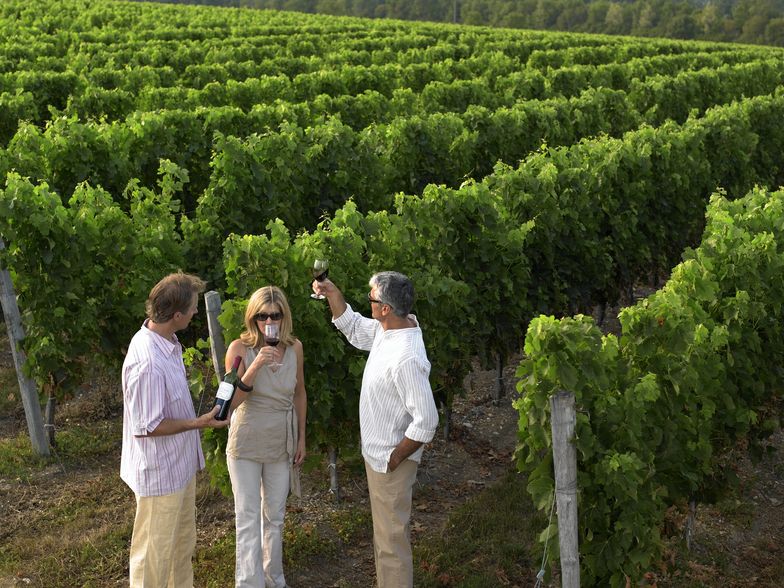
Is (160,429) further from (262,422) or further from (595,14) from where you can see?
(595,14)

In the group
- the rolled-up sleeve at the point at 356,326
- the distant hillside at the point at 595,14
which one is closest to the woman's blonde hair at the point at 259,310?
the rolled-up sleeve at the point at 356,326

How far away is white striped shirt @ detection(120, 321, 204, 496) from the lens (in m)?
4.48

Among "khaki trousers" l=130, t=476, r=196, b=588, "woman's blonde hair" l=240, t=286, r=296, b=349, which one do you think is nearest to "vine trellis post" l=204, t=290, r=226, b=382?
"woman's blonde hair" l=240, t=286, r=296, b=349

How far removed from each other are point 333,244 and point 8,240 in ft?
8.37

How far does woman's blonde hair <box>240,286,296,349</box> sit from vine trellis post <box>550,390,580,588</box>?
55.0 inches

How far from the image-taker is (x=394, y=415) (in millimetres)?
4742

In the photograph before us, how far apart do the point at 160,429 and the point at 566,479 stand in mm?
1957

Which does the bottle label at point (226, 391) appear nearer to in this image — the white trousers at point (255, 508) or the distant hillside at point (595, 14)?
the white trousers at point (255, 508)

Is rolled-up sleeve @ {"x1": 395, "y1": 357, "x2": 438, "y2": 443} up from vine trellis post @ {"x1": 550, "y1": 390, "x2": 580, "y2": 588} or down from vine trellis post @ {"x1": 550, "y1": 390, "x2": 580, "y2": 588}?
up

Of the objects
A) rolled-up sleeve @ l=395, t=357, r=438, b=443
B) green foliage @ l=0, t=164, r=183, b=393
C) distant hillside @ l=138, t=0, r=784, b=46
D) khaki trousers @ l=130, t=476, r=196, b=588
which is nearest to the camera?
rolled-up sleeve @ l=395, t=357, r=438, b=443

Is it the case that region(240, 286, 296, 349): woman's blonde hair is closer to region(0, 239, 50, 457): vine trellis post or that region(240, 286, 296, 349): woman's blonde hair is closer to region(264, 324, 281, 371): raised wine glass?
region(264, 324, 281, 371): raised wine glass

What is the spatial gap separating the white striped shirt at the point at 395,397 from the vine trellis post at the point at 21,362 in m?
3.50

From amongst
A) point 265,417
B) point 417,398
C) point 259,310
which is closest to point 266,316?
point 259,310

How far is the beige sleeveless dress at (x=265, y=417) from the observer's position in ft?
16.1
